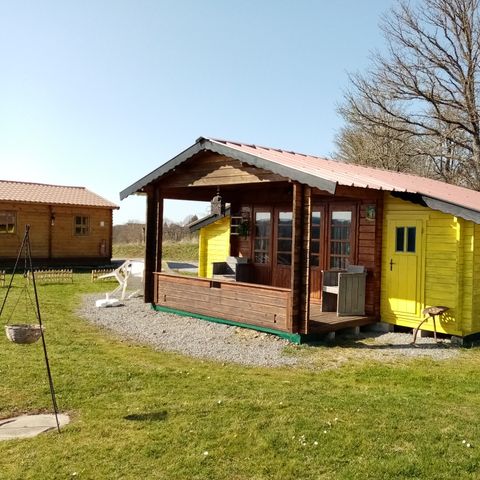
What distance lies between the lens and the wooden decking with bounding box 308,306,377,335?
28.3 ft

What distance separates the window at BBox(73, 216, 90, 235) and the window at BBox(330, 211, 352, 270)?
15.5 m

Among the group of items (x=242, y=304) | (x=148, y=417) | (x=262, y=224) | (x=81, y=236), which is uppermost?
(x=262, y=224)

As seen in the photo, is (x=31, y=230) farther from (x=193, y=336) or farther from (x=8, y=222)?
(x=193, y=336)

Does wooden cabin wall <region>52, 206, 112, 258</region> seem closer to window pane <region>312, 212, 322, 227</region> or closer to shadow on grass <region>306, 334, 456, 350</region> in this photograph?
window pane <region>312, 212, 322, 227</region>

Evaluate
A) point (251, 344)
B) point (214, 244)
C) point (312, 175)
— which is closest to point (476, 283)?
point (312, 175)

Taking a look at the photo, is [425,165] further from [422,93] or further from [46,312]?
[46,312]

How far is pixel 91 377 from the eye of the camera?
6258 millimetres

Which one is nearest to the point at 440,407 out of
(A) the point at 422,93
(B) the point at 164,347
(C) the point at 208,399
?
(C) the point at 208,399

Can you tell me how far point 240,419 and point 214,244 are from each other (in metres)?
9.42

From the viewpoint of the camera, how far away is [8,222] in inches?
833

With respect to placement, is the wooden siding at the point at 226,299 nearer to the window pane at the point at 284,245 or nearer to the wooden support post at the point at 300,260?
the wooden support post at the point at 300,260

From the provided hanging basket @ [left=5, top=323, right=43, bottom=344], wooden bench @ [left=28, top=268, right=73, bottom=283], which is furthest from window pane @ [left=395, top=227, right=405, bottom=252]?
wooden bench @ [left=28, top=268, right=73, bottom=283]

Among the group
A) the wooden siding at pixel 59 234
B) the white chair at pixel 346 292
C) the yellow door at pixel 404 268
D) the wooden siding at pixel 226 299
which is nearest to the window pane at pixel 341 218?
the yellow door at pixel 404 268

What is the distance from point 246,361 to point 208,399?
2.06 m
